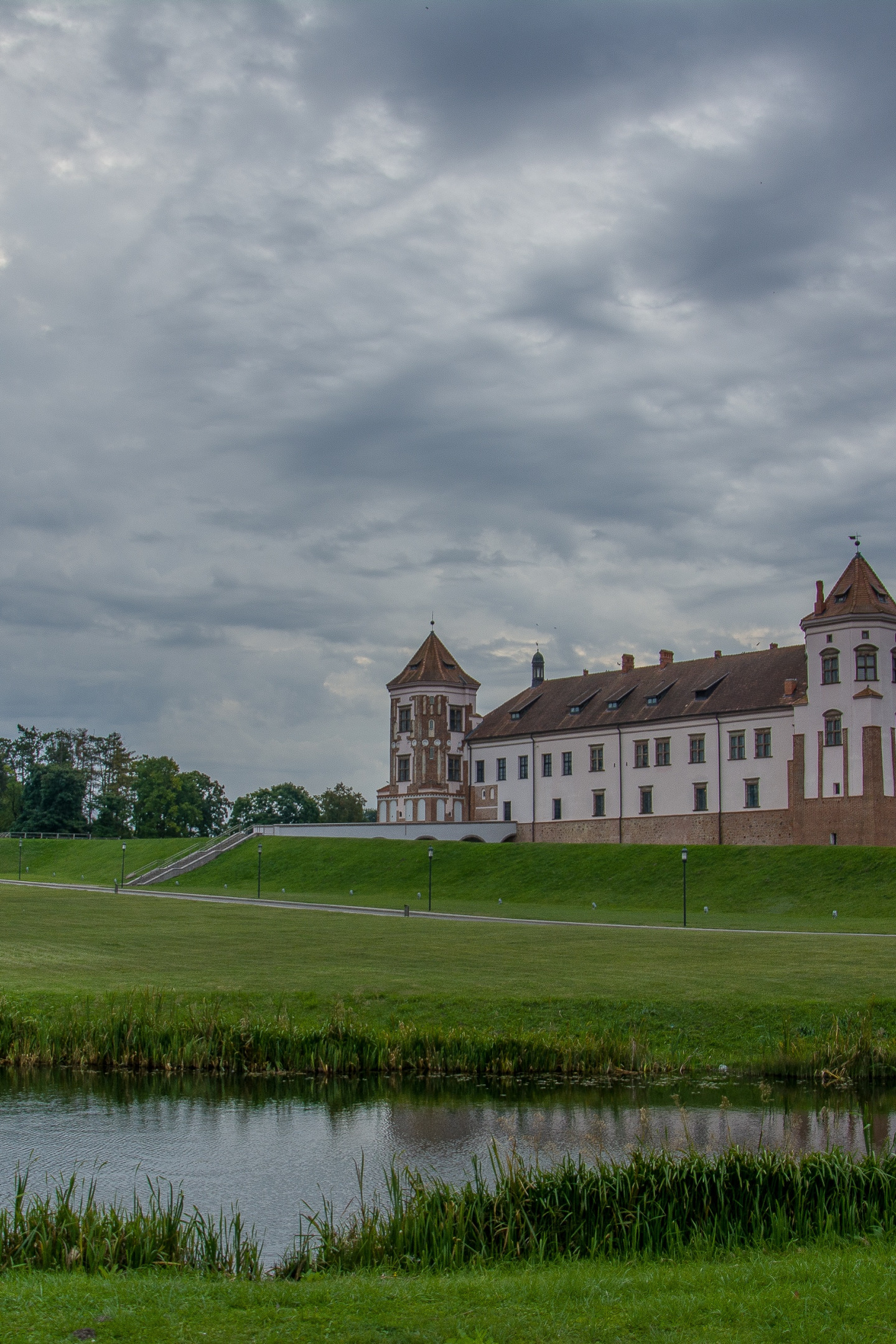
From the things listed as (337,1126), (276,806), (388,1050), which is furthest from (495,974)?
(276,806)

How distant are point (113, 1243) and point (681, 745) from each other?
5935cm

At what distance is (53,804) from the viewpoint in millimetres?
100750

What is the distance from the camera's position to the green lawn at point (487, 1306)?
7344mm

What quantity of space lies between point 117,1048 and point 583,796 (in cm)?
5455

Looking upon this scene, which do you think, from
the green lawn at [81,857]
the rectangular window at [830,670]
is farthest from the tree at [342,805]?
the rectangular window at [830,670]

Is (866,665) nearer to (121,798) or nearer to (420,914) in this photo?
(420,914)

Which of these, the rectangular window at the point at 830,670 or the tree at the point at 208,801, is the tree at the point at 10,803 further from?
the rectangular window at the point at 830,670

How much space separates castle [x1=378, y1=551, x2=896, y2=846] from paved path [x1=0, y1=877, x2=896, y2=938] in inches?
775

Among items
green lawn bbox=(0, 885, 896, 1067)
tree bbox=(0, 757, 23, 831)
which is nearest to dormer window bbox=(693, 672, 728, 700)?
green lawn bbox=(0, 885, 896, 1067)

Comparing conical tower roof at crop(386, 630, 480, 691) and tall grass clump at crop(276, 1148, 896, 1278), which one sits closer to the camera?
tall grass clump at crop(276, 1148, 896, 1278)

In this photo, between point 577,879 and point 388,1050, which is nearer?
point 388,1050

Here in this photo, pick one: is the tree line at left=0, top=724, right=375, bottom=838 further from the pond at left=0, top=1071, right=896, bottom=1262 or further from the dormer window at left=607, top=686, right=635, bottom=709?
the pond at left=0, top=1071, right=896, bottom=1262

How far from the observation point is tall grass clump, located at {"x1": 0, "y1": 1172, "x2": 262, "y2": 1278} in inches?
374

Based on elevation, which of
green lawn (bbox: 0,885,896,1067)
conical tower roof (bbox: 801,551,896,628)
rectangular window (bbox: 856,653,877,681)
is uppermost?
conical tower roof (bbox: 801,551,896,628)
